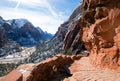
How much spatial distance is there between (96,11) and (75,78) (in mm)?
5040

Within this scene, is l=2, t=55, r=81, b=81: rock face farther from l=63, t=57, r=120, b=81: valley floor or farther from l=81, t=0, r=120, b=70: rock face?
l=81, t=0, r=120, b=70: rock face

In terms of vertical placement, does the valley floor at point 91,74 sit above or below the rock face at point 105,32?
below

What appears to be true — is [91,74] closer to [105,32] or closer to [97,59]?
[97,59]

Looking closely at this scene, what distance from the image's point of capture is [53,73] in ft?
60.8

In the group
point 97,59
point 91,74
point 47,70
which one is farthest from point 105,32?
point 47,70

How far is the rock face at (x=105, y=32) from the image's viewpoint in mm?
16980

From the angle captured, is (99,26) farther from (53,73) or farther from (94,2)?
(53,73)

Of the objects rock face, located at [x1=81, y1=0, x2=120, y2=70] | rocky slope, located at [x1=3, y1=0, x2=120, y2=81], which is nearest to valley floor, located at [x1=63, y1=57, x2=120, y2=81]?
rocky slope, located at [x1=3, y1=0, x2=120, y2=81]

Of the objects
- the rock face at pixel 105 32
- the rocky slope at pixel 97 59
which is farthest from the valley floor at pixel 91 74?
the rock face at pixel 105 32

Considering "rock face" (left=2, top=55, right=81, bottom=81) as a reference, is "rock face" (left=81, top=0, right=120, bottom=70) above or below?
above

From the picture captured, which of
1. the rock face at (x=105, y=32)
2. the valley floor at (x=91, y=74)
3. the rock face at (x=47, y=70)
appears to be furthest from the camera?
the rock face at (x=105, y=32)

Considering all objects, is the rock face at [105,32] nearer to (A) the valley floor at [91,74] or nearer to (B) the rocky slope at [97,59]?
(B) the rocky slope at [97,59]

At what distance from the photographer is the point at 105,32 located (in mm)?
17953

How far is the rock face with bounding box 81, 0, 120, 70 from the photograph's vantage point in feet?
55.7
